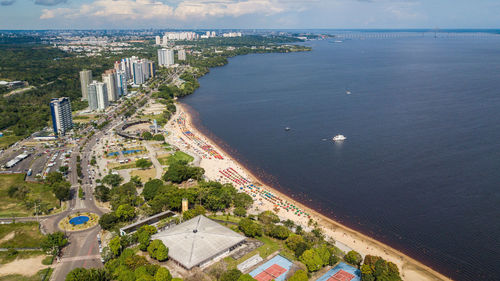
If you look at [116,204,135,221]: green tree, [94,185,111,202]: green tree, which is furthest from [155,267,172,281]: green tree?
[94,185,111,202]: green tree

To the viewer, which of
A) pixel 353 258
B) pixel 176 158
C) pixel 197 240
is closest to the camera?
pixel 353 258

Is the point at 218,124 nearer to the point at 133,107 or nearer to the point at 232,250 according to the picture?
the point at 133,107

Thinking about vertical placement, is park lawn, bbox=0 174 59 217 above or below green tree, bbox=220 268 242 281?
below

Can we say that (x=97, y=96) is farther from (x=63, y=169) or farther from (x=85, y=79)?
(x=63, y=169)

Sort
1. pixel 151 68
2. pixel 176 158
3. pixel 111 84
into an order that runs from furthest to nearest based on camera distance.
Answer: pixel 151 68, pixel 111 84, pixel 176 158

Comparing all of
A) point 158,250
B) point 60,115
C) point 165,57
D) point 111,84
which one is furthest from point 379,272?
point 165,57

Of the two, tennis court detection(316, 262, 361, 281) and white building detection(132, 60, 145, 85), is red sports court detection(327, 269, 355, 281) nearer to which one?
tennis court detection(316, 262, 361, 281)

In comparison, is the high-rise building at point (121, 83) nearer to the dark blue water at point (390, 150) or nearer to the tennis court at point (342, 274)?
the dark blue water at point (390, 150)
